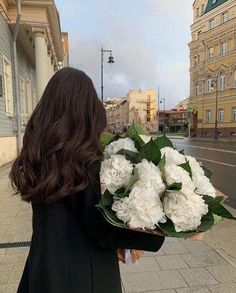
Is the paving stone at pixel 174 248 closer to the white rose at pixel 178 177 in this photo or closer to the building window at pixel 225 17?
the white rose at pixel 178 177

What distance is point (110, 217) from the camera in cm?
138

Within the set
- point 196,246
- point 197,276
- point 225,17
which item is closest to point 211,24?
point 225,17

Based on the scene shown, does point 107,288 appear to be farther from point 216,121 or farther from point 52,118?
point 216,121

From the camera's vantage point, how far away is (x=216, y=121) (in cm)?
4331

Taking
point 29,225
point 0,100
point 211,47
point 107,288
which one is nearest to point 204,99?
point 211,47

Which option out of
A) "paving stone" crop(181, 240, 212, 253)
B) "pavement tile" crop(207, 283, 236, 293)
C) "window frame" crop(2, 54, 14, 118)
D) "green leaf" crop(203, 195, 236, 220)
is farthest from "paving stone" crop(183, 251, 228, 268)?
"window frame" crop(2, 54, 14, 118)

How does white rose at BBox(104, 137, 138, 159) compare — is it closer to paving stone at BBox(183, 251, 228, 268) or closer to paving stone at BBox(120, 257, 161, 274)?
paving stone at BBox(120, 257, 161, 274)

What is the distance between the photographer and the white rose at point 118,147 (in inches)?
60.1

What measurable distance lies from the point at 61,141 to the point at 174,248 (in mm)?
3524

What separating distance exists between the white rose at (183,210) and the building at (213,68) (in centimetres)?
4343

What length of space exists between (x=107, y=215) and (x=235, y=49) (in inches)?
1787

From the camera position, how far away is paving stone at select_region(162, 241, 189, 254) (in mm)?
4457

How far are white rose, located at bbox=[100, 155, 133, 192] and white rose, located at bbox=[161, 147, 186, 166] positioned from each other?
167 mm

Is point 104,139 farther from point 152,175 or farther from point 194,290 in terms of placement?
point 194,290
